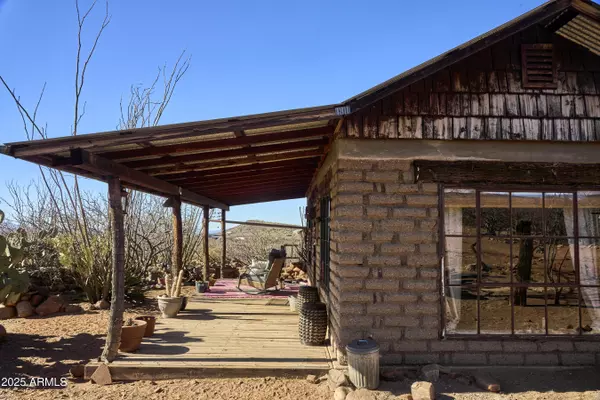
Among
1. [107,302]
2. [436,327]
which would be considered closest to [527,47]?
[436,327]

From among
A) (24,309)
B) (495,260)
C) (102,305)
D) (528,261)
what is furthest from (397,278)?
(24,309)

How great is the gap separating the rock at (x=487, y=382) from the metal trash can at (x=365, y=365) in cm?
98

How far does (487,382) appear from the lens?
405 cm

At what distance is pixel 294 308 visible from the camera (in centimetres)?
764

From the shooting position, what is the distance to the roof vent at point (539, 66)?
182 inches

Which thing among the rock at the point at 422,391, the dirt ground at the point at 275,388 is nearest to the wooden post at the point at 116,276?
the dirt ground at the point at 275,388

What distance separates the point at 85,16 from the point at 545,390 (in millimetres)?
10279

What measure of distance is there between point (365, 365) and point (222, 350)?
1880mm

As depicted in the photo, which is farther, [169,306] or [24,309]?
[24,309]

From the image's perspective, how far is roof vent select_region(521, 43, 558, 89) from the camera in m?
4.61

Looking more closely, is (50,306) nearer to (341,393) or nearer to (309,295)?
(309,295)

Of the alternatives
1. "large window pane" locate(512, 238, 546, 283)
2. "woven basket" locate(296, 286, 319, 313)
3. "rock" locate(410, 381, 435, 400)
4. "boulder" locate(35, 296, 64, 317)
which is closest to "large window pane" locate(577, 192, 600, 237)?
"large window pane" locate(512, 238, 546, 283)

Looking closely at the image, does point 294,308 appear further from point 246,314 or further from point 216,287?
point 216,287

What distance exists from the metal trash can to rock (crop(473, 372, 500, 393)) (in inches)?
38.5
